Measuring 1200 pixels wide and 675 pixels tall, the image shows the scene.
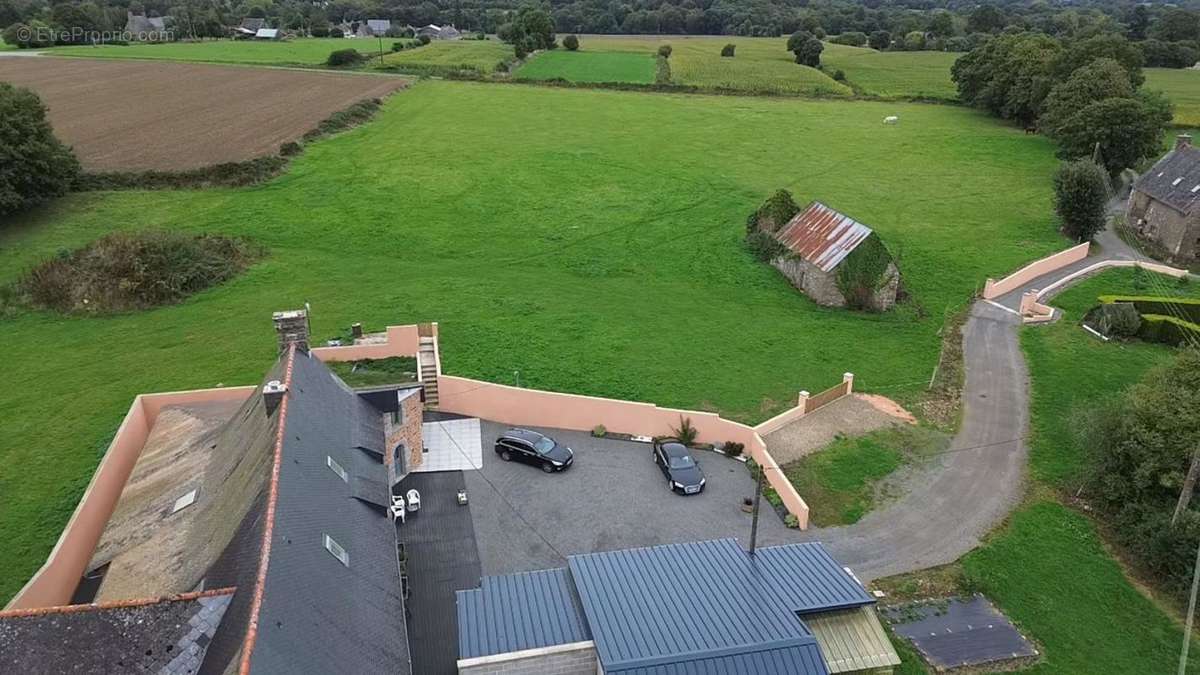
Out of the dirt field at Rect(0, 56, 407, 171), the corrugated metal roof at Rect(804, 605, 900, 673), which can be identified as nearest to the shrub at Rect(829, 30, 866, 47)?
the dirt field at Rect(0, 56, 407, 171)

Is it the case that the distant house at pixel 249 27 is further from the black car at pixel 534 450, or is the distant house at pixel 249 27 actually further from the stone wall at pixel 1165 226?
the stone wall at pixel 1165 226

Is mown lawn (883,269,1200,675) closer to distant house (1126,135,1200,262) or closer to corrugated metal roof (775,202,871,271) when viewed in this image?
corrugated metal roof (775,202,871,271)

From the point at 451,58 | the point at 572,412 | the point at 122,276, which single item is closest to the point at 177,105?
the point at 451,58

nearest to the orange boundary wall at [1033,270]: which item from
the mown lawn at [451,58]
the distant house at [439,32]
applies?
the mown lawn at [451,58]

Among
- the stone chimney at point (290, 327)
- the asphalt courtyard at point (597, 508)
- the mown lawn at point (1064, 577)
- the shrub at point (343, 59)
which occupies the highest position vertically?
the shrub at point (343, 59)

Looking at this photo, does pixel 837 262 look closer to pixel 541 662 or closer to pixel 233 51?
pixel 541 662
